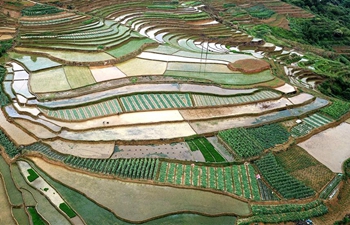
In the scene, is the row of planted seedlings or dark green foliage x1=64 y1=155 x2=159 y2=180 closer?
dark green foliage x1=64 y1=155 x2=159 y2=180

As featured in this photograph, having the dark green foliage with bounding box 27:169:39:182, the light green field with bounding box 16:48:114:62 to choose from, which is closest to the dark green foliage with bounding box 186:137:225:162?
the dark green foliage with bounding box 27:169:39:182

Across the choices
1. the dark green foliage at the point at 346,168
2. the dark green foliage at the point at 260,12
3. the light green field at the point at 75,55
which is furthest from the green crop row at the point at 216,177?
the dark green foliage at the point at 260,12

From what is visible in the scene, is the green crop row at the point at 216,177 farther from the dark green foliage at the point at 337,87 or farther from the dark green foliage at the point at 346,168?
the dark green foliage at the point at 337,87

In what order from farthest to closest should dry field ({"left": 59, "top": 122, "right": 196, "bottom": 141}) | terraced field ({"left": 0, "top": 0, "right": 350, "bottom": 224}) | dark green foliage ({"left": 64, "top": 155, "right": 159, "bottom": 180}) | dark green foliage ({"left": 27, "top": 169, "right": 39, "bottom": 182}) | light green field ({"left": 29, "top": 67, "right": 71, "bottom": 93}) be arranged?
1. light green field ({"left": 29, "top": 67, "right": 71, "bottom": 93})
2. dry field ({"left": 59, "top": 122, "right": 196, "bottom": 141})
3. dark green foliage ({"left": 64, "top": 155, "right": 159, "bottom": 180})
4. dark green foliage ({"left": 27, "top": 169, "right": 39, "bottom": 182})
5. terraced field ({"left": 0, "top": 0, "right": 350, "bottom": 224})

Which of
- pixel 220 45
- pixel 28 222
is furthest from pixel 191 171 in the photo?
pixel 220 45

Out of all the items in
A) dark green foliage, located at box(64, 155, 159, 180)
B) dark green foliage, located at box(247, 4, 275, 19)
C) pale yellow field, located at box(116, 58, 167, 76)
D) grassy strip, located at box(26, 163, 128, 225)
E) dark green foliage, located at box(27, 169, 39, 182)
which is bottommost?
grassy strip, located at box(26, 163, 128, 225)

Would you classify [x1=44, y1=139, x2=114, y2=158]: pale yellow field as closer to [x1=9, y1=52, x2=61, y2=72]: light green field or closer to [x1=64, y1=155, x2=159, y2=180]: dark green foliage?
[x1=64, y1=155, x2=159, y2=180]: dark green foliage
